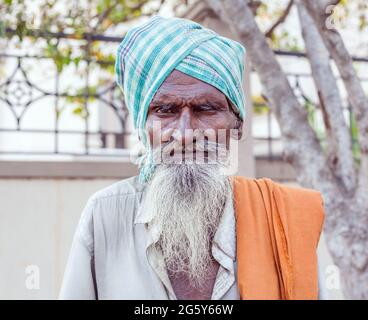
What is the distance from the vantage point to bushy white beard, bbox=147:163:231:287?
72.7 inches

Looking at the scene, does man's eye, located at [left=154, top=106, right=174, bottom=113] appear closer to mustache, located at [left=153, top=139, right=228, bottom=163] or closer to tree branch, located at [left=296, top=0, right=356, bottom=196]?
mustache, located at [left=153, top=139, right=228, bottom=163]

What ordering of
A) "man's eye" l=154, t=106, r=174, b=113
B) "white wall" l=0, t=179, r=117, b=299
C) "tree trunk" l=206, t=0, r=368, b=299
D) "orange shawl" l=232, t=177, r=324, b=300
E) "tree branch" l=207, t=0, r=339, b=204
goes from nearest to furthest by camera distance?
"orange shawl" l=232, t=177, r=324, b=300 < "man's eye" l=154, t=106, r=174, b=113 < "tree trunk" l=206, t=0, r=368, b=299 < "tree branch" l=207, t=0, r=339, b=204 < "white wall" l=0, t=179, r=117, b=299

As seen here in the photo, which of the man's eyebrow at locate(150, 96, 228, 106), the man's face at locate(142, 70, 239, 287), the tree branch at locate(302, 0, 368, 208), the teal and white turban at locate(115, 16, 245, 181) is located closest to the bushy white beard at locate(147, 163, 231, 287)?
the man's face at locate(142, 70, 239, 287)

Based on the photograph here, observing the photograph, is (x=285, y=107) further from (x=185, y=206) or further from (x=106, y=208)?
(x=106, y=208)

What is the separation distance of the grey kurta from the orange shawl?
0.16ft

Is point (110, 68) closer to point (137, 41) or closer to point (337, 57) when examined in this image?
point (337, 57)

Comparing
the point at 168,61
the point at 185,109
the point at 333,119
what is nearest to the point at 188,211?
the point at 185,109

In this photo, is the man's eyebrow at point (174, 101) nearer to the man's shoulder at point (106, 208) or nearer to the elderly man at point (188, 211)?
the elderly man at point (188, 211)

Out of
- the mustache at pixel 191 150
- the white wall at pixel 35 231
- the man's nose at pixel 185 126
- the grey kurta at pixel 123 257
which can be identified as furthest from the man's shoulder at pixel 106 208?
the white wall at pixel 35 231

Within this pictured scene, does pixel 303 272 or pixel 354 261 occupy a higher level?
pixel 303 272

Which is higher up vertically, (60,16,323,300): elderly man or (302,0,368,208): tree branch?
(302,0,368,208): tree branch

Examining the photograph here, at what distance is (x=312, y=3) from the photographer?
9.96ft
